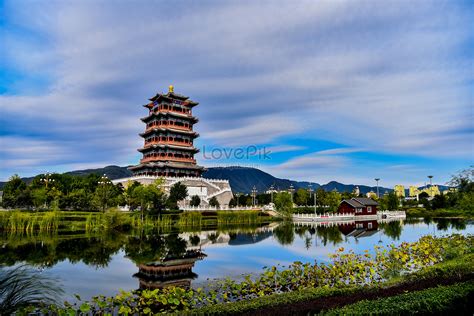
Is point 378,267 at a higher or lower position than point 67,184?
lower

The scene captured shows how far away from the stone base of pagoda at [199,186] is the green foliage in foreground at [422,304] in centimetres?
4394

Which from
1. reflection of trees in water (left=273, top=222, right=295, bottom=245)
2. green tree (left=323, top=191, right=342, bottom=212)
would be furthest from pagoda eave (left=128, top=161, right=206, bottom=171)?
reflection of trees in water (left=273, top=222, right=295, bottom=245)

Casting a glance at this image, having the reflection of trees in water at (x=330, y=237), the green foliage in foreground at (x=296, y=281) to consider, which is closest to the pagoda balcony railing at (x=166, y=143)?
the reflection of trees in water at (x=330, y=237)

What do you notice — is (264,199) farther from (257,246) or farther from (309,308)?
(309,308)

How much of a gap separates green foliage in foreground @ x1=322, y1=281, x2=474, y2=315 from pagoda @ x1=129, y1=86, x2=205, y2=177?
4948cm

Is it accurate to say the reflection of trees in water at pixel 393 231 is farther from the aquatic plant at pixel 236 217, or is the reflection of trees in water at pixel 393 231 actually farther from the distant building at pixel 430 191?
the distant building at pixel 430 191

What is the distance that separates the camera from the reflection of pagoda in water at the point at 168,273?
474 inches

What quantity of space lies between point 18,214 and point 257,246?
1918cm

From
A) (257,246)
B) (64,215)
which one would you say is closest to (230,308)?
(257,246)

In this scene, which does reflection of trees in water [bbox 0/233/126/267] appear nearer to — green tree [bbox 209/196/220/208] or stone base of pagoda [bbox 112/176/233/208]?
stone base of pagoda [bbox 112/176/233/208]

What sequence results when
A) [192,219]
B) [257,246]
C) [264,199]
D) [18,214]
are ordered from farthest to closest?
[264,199]
[192,219]
[18,214]
[257,246]

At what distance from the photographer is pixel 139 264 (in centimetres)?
1572

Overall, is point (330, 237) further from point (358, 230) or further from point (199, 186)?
point (199, 186)

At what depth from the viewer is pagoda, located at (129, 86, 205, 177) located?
55.3 metres
